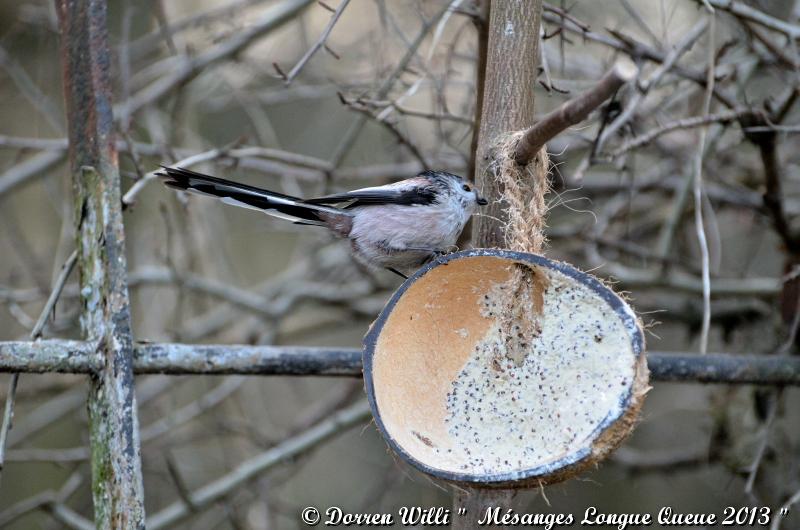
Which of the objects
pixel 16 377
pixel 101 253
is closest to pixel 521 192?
pixel 101 253

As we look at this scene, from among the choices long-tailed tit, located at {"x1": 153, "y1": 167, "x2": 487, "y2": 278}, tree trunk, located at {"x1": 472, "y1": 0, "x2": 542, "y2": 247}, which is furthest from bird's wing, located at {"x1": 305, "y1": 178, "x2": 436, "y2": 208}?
tree trunk, located at {"x1": 472, "y1": 0, "x2": 542, "y2": 247}

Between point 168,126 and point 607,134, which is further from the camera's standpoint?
point 168,126

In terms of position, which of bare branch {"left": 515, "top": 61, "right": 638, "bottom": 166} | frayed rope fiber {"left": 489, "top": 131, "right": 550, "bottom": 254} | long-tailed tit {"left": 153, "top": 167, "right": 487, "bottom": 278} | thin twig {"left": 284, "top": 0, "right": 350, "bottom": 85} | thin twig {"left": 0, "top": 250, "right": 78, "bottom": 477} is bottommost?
thin twig {"left": 0, "top": 250, "right": 78, "bottom": 477}

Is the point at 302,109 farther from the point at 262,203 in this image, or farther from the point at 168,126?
the point at 262,203

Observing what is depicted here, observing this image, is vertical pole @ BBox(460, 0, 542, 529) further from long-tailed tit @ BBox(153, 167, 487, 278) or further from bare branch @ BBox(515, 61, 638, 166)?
long-tailed tit @ BBox(153, 167, 487, 278)

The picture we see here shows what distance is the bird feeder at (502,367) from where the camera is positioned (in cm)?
215

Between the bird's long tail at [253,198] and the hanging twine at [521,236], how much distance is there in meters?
0.78

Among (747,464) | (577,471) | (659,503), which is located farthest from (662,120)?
(659,503)

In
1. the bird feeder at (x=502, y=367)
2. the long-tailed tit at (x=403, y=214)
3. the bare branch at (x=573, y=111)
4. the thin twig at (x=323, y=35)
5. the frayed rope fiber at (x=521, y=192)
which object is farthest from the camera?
the long-tailed tit at (x=403, y=214)

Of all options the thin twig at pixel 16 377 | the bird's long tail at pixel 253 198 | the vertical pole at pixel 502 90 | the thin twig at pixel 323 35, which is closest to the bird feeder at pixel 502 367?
the vertical pole at pixel 502 90

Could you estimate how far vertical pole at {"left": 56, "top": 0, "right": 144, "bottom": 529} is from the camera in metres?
2.47

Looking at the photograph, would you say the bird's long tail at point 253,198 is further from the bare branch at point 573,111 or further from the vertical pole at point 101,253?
the bare branch at point 573,111

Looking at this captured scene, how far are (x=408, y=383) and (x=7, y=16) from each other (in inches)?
191

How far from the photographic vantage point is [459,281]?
2.51 meters
